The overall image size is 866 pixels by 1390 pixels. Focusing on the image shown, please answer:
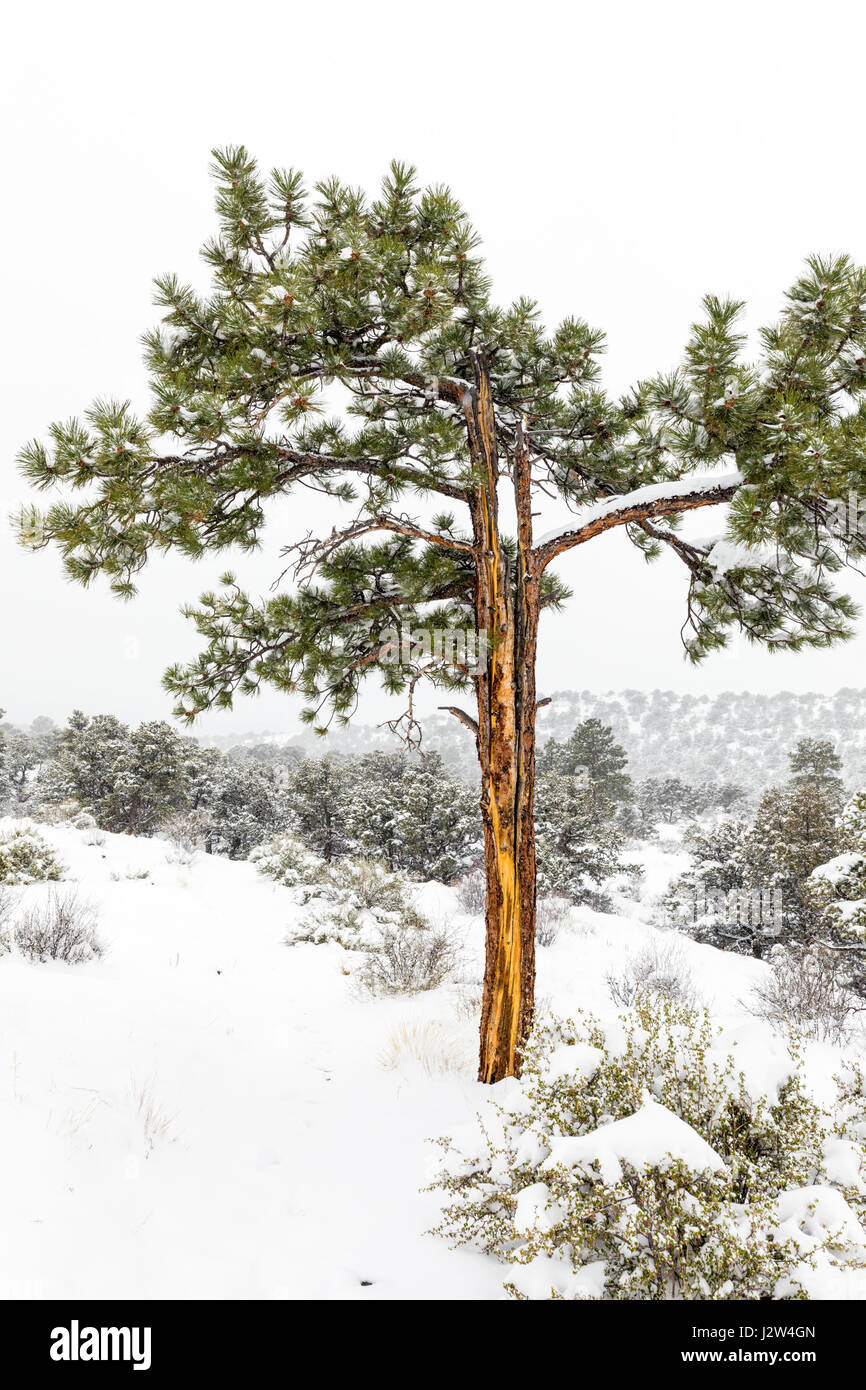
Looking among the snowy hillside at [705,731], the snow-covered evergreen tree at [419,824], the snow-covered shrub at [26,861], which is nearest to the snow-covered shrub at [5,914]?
the snow-covered shrub at [26,861]

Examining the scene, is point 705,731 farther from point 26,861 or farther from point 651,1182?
point 651,1182

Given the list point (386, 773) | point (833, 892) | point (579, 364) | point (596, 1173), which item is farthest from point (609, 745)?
point (596, 1173)

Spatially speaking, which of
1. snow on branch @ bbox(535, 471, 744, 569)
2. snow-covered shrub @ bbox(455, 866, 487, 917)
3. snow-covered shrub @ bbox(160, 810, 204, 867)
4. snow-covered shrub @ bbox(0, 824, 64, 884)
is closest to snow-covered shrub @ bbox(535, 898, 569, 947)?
snow-covered shrub @ bbox(455, 866, 487, 917)

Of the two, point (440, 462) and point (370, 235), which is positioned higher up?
point (370, 235)

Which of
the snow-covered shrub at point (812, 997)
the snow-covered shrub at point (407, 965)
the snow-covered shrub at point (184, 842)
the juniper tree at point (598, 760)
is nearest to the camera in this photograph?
the snow-covered shrub at point (407, 965)

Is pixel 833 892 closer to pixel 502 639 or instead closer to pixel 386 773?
pixel 502 639

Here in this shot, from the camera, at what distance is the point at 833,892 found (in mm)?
7969

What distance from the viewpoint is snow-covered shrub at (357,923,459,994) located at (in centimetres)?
661

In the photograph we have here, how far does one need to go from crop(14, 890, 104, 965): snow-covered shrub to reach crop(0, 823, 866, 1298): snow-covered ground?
0.51 ft

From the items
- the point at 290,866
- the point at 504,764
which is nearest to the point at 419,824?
the point at 290,866

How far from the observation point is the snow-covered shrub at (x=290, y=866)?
1291 centimetres

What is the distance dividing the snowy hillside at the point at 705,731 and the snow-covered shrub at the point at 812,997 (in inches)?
2181

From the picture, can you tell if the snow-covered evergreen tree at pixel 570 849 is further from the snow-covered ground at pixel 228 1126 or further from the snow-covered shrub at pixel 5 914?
the snow-covered shrub at pixel 5 914
